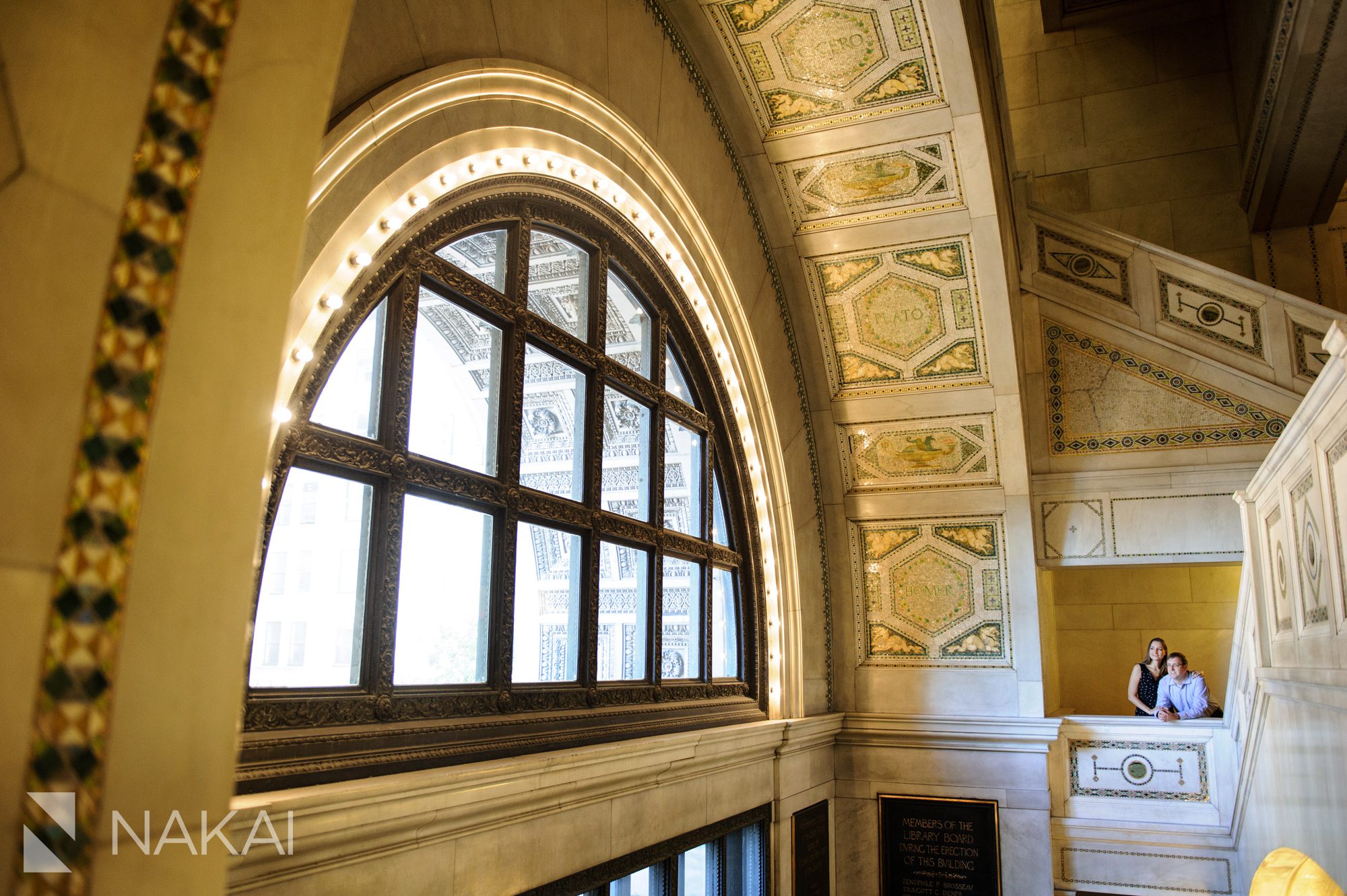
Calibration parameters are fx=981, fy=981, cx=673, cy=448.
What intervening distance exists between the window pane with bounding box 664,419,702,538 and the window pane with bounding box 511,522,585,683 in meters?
1.23

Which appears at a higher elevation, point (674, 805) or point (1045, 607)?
point (1045, 607)

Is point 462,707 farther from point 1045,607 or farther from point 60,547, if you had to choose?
point 1045,607

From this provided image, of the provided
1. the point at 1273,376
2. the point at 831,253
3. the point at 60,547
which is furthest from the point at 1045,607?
the point at 60,547

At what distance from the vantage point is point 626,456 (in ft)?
17.6

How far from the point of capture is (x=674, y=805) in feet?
16.4

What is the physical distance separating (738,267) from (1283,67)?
492 cm

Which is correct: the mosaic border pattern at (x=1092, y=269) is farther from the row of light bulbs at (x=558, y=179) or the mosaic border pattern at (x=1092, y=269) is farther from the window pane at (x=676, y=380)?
the window pane at (x=676, y=380)

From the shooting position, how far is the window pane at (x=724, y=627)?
628 centimetres

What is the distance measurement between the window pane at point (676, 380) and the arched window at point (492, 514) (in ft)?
0.05

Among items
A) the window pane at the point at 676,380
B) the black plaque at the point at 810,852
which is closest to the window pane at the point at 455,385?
the window pane at the point at 676,380

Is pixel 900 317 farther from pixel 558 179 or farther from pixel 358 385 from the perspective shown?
pixel 358 385

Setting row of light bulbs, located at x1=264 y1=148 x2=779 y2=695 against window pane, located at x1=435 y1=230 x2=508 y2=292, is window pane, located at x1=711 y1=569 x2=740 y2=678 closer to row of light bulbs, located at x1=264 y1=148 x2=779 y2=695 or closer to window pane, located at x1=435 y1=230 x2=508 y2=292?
row of light bulbs, located at x1=264 y1=148 x2=779 y2=695

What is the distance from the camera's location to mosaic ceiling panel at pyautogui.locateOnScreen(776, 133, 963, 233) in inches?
251

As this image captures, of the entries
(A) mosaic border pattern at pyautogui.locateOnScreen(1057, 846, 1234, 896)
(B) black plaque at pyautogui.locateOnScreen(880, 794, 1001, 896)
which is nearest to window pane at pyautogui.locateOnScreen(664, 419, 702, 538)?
(B) black plaque at pyautogui.locateOnScreen(880, 794, 1001, 896)
